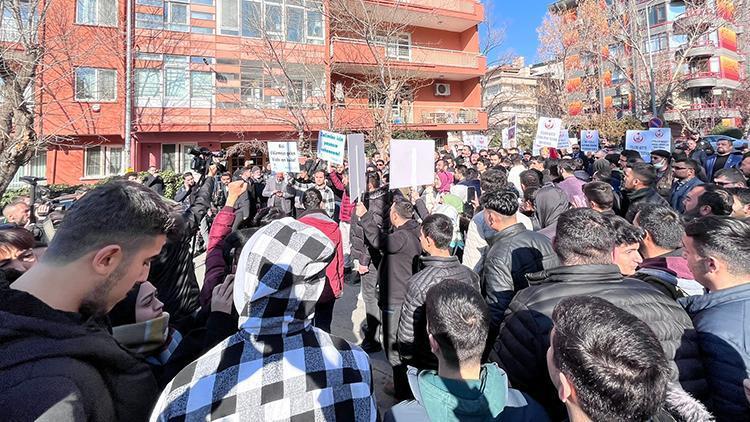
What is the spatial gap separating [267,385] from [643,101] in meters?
29.6

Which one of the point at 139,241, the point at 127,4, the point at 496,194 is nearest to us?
the point at 139,241

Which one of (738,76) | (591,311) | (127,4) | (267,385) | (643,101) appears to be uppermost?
(738,76)

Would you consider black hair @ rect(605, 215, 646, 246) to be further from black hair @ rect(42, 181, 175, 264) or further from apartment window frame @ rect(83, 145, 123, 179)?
apartment window frame @ rect(83, 145, 123, 179)

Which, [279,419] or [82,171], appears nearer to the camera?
[279,419]

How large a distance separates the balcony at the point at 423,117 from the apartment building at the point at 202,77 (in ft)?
0.30

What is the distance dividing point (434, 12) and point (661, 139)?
60.6 ft

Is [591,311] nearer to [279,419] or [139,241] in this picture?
[279,419]

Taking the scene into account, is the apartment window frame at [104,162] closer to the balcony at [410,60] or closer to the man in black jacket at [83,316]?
the balcony at [410,60]

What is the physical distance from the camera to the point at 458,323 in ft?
5.85

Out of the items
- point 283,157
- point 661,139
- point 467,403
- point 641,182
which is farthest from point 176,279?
point 661,139

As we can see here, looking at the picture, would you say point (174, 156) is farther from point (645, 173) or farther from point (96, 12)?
point (645, 173)

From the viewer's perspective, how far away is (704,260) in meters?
2.08

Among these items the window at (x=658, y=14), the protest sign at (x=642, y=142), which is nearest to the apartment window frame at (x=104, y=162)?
the protest sign at (x=642, y=142)

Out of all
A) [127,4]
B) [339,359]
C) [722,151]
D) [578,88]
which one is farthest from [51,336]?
[578,88]
